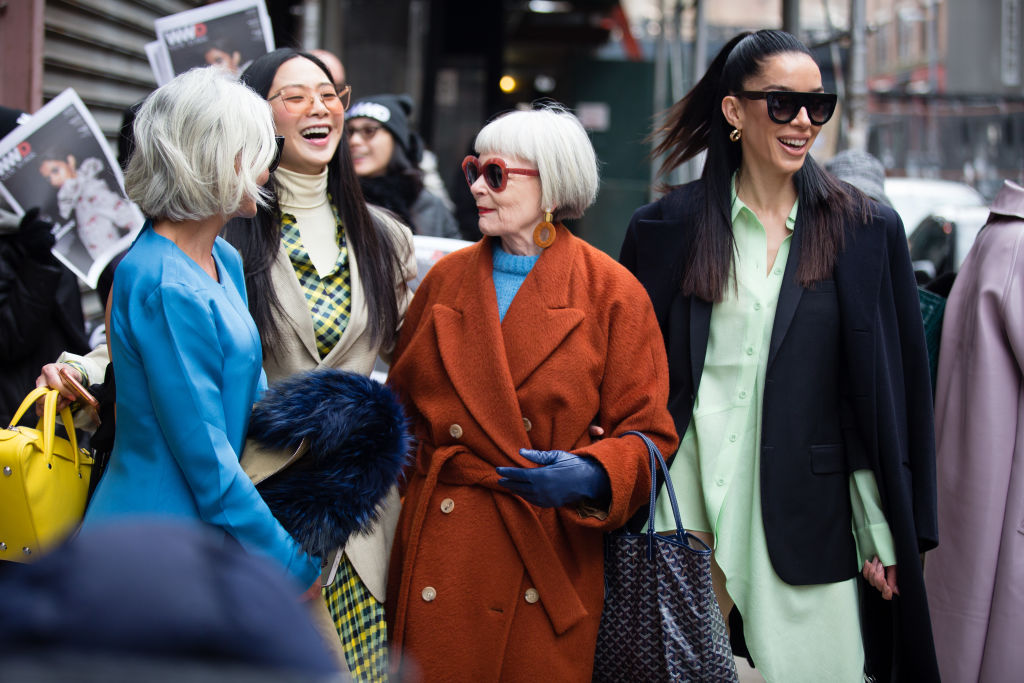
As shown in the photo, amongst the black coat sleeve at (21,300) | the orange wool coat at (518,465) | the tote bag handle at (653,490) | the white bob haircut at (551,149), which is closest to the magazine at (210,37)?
the black coat sleeve at (21,300)

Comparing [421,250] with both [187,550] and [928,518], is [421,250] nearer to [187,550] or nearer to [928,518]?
[928,518]

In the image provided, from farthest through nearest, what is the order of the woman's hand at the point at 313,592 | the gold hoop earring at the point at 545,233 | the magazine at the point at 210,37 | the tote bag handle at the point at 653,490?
the magazine at the point at 210,37 < the gold hoop earring at the point at 545,233 < the tote bag handle at the point at 653,490 < the woman's hand at the point at 313,592

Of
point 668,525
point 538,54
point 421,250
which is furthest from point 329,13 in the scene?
point 538,54

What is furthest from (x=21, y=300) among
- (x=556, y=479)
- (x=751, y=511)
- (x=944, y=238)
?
(x=944, y=238)

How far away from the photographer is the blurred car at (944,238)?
26.4 ft

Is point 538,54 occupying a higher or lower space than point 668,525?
higher

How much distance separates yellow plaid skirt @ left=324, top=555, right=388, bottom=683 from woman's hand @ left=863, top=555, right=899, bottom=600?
1.41 meters

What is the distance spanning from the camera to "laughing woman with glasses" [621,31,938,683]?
296 cm

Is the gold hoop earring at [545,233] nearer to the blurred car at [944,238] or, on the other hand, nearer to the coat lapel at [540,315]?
the coat lapel at [540,315]

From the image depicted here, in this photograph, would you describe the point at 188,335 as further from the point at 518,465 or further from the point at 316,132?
the point at 316,132

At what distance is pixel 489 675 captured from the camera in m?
2.69

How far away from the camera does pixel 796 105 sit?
3035mm

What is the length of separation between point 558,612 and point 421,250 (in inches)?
75.5

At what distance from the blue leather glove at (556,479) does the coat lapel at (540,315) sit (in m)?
0.27
